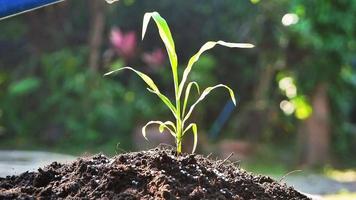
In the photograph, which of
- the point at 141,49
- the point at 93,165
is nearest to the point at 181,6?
the point at 141,49

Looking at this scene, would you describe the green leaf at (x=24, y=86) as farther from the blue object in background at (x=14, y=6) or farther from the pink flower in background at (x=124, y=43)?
the blue object in background at (x=14, y=6)

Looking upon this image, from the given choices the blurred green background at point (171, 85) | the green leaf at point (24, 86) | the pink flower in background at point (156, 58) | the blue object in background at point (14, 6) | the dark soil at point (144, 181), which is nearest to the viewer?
the dark soil at point (144, 181)

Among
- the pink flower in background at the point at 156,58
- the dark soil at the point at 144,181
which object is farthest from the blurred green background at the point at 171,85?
the dark soil at the point at 144,181

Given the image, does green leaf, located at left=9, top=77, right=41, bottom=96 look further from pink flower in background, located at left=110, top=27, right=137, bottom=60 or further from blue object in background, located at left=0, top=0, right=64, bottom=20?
blue object in background, located at left=0, top=0, right=64, bottom=20

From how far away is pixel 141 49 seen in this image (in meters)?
9.94

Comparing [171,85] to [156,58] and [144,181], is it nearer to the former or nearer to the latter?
[156,58]

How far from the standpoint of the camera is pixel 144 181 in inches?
77.2

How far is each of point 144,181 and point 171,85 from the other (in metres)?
7.68

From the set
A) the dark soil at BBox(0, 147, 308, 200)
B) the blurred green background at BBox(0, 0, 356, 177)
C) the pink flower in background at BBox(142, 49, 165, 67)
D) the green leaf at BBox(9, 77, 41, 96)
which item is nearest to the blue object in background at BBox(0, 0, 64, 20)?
the dark soil at BBox(0, 147, 308, 200)

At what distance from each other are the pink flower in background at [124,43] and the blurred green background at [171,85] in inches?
0.6

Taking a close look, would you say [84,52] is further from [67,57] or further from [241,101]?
[241,101]

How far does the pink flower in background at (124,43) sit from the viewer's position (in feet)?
30.3

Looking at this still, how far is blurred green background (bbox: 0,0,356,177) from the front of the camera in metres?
8.45

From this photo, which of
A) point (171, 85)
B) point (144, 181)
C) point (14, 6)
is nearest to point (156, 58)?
point (171, 85)
